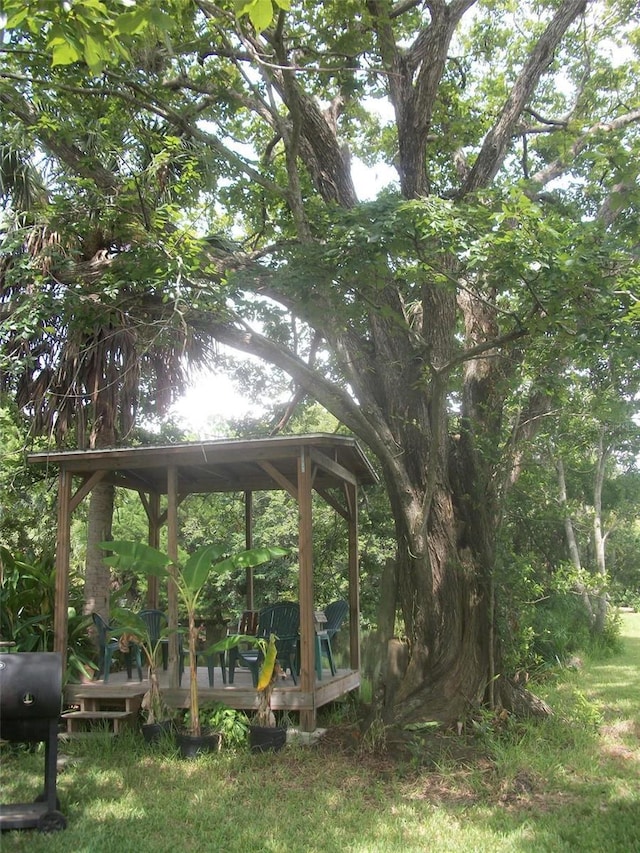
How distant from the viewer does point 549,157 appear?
1066cm

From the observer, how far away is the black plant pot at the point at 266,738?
724cm

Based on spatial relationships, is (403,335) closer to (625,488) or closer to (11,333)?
(11,333)

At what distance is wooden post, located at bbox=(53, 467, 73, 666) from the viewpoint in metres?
8.36

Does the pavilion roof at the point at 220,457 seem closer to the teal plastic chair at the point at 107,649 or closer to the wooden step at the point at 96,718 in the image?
the teal plastic chair at the point at 107,649

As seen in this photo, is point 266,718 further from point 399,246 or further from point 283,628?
point 399,246

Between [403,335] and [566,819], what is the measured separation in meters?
5.17

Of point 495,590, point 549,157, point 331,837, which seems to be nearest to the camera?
point 331,837

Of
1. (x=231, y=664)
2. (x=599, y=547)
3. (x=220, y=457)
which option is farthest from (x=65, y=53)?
(x=599, y=547)

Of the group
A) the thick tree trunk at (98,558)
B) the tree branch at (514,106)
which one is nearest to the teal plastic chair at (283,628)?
the thick tree trunk at (98,558)

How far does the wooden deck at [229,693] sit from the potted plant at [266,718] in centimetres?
29

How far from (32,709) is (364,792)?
2.83m

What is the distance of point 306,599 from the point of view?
308 inches

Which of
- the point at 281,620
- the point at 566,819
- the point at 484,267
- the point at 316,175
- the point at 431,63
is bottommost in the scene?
the point at 566,819

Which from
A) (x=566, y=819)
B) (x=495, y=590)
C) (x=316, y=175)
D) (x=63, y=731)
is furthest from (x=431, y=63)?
(x=63, y=731)
